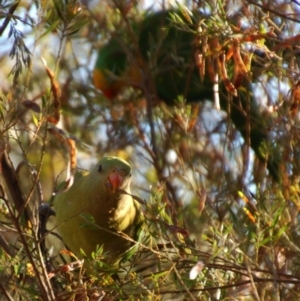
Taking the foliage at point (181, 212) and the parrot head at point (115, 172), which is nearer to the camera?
the foliage at point (181, 212)

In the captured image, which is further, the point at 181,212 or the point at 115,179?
the point at 115,179

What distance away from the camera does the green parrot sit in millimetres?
2646

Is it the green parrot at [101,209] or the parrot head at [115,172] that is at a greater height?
the parrot head at [115,172]

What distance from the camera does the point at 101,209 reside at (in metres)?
2.70

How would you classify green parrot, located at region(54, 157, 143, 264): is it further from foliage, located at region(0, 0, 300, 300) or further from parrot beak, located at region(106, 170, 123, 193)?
foliage, located at region(0, 0, 300, 300)

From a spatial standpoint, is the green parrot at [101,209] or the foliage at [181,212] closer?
the foliage at [181,212]

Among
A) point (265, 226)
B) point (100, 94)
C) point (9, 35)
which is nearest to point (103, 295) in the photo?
point (265, 226)

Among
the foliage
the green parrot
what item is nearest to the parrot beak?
the green parrot

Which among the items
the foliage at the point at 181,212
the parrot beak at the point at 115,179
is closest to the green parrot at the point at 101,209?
the parrot beak at the point at 115,179

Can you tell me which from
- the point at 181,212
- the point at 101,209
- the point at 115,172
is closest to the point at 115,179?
the point at 115,172

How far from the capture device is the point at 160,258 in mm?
1959

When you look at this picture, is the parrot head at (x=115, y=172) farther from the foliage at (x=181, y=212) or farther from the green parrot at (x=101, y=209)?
the foliage at (x=181, y=212)

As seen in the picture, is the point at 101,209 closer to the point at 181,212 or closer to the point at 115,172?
the point at 115,172

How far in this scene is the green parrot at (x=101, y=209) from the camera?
8.68ft
